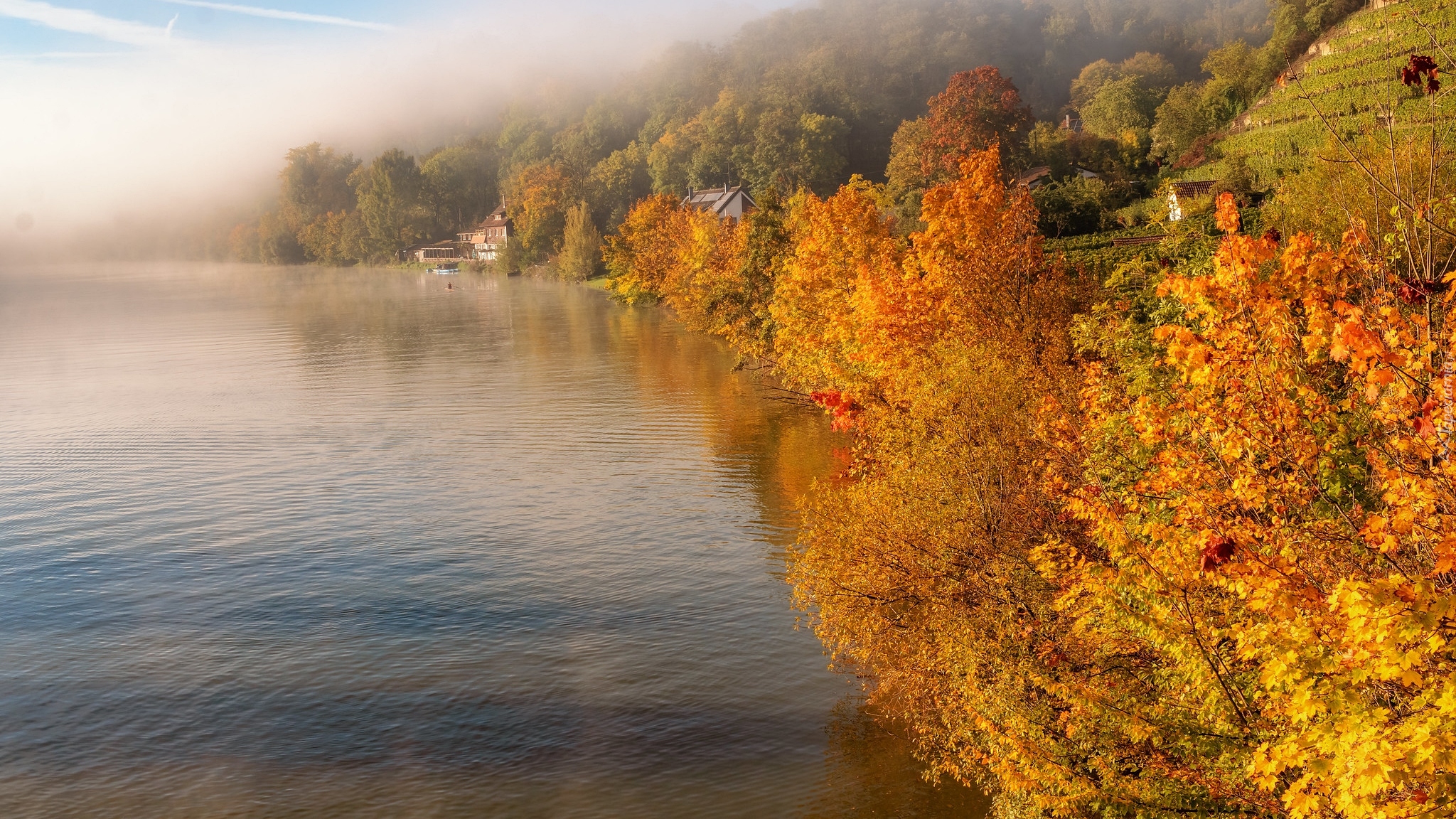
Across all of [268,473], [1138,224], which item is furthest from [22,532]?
[1138,224]

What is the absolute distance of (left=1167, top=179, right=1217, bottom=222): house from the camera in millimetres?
65688

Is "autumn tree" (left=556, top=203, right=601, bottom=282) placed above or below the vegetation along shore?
above

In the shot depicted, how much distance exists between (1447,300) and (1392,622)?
678 cm

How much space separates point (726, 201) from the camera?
145m

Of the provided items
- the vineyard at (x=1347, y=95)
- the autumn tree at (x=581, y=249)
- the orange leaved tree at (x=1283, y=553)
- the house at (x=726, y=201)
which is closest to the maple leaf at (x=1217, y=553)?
the orange leaved tree at (x=1283, y=553)

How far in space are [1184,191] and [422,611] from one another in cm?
5912

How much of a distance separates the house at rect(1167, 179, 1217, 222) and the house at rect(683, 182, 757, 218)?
244ft

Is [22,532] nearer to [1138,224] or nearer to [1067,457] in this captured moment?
[1067,457]

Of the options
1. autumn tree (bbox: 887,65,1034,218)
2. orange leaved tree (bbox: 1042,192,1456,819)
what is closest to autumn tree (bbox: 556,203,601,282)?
autumn tree (bbox: 887,65,1034,218)

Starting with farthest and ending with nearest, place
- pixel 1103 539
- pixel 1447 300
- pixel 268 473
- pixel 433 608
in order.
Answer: pixel 268 473 < pixel 433 608 < pixel 1103 539 < pixel 1447 300

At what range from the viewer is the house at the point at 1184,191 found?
65.7 m

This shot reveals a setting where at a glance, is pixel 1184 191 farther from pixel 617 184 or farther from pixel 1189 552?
pixel 617 184

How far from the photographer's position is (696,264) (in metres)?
88.3

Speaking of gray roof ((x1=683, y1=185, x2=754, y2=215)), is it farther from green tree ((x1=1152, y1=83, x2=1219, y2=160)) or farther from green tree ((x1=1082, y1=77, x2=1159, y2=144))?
green tree ((x1=1152, y1=83, x2=1219, y2=160))
